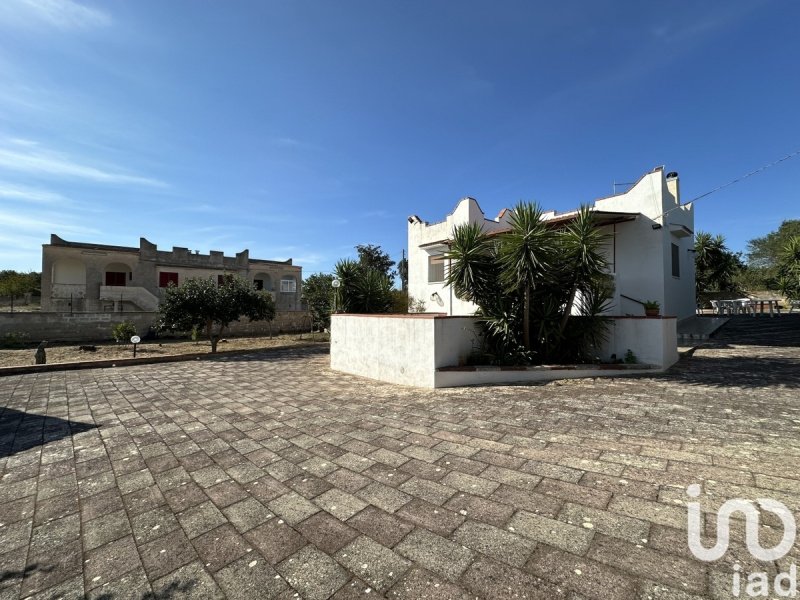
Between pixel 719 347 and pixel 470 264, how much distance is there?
8.87 m

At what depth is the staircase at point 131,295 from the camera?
23031 millimetres

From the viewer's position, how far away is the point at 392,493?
266cm

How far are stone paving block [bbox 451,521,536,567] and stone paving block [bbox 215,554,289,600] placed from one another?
1054 millimetres

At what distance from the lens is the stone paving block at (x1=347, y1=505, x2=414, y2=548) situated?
2.13m

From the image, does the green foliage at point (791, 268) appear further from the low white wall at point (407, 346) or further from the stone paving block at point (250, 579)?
the stone paving block at point (250, 579)

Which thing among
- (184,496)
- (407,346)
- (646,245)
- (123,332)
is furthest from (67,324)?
(646,245)

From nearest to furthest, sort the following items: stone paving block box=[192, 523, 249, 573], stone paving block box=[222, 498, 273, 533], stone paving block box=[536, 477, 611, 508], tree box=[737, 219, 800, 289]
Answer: stone paving block box=[192, 523, 249, 573], stone paving block box=[222, 498, 273, 533], stone paving block box=[536, 477, 611, 508], tree box=[737, 219, 800, 289]

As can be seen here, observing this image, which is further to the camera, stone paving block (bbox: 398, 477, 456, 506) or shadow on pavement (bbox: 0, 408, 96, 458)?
shadow on pavement (bbox: 0, 408, 96, 458)

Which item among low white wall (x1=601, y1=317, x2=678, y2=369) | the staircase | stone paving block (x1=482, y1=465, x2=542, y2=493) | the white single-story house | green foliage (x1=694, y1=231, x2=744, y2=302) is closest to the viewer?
stone paving block (x1=482, y1=465, x2=542, y2=493)

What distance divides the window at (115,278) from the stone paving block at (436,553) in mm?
32293

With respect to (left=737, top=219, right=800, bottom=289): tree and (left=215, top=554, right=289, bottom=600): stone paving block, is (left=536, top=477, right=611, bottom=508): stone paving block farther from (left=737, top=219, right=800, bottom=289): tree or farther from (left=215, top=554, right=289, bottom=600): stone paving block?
(left=737, top=219, right=800, bottom=289): tree

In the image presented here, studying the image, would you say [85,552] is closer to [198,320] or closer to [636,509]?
[636,509]

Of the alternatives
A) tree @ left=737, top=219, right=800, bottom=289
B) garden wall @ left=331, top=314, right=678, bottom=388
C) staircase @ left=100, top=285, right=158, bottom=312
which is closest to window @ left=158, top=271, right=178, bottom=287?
staircase @ left=100, top=285, right=158, bottom=312

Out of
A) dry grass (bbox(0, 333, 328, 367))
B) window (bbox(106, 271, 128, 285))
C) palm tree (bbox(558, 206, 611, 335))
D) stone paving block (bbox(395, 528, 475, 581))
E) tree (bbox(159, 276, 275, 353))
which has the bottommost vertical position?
dry grass (bbox(0, 333, 328, 367))
